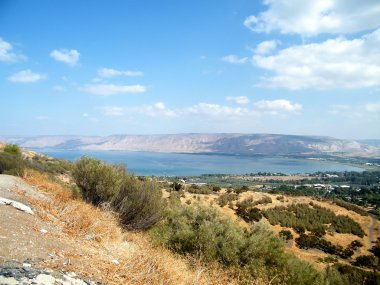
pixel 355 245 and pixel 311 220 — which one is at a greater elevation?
pixel 311 220

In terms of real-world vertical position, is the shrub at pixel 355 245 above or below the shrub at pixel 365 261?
below

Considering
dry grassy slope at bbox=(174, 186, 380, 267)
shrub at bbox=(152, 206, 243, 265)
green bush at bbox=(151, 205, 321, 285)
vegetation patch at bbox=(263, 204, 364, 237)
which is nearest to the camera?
green bush at bbox=(151, 205, 321, 285)

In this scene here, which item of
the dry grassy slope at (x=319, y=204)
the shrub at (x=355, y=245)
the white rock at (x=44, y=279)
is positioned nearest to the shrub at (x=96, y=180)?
the white rock at (x=44, y=279)

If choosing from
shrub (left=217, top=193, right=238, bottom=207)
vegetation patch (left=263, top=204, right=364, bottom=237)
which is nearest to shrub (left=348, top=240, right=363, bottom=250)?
vegetation patch (left=263, top=204, right=364, bottom=237)

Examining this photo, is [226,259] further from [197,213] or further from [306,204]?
[306,204]

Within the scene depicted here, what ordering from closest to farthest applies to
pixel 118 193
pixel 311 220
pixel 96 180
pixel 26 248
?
pixel 26 248 → pixel 96 180 → pixel 118 193 → pixel 311 220

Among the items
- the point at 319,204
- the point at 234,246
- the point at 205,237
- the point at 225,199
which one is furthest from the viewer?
the point at 319,204

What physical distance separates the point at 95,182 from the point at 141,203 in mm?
1938

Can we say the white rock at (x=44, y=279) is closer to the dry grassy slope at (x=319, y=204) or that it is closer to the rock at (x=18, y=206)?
the rock at (x=18, y=206)

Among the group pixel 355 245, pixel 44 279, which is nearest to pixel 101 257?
pixel 44 279

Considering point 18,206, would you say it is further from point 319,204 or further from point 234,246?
point 319,204

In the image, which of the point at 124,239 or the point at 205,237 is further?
the point at 205,237

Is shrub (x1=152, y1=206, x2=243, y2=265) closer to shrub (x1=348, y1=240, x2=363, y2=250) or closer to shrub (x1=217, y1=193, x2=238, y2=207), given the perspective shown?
shrub (x1=217, y1=193, x2=238, y2=207)

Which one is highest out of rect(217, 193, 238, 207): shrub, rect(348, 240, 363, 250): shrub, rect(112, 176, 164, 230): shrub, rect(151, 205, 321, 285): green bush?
rect(112, 176, 164, 230): shrub
